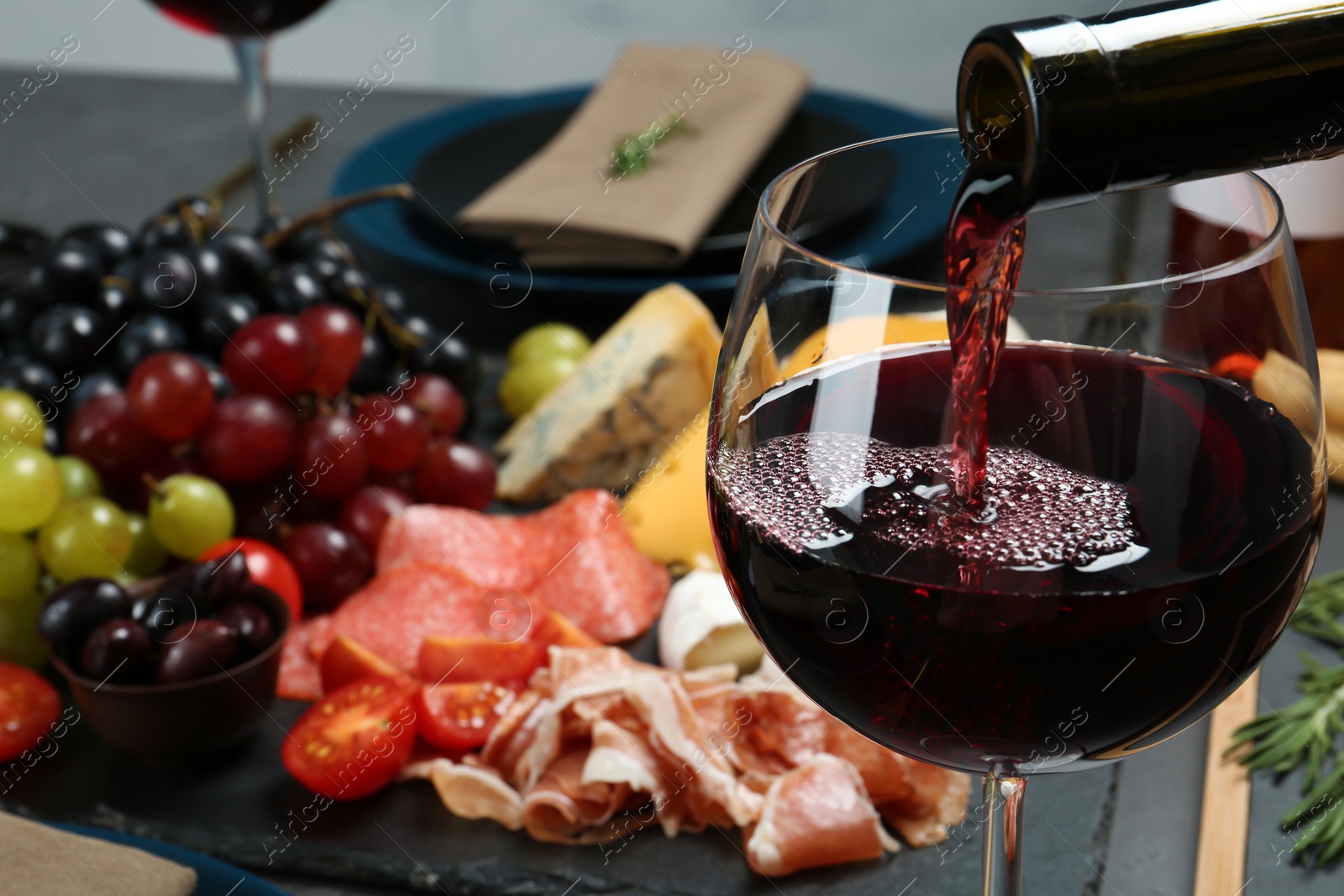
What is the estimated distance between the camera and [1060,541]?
0.41 m

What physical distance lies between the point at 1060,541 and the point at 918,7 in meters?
2.43

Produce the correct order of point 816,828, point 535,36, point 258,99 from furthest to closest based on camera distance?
1. point 535,36
2. point 258,99
3. point 816,828

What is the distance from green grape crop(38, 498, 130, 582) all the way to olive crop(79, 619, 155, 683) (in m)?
0.11

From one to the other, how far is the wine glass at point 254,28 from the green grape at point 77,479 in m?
0.36

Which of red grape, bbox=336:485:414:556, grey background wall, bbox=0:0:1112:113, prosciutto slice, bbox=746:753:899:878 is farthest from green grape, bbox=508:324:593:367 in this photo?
grey background wall, bbox=0:0:1112:113

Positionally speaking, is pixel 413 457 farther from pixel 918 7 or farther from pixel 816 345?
pixel 918 7

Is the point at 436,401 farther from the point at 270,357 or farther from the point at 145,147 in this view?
the point at 145,147

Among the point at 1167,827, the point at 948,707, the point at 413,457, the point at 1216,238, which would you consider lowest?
the point at 1167,827

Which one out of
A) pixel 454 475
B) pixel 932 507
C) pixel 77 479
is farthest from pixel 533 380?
pixel 932 507

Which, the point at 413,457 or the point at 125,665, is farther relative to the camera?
the point at 413,457

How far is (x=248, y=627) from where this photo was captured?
2.49ft

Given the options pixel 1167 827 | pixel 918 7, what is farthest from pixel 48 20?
pixel 1167 827

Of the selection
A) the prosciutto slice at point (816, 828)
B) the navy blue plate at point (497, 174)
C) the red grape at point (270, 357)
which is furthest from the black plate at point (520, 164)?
the prosciutto slice at point (816, 828)

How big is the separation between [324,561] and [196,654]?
0.18 meters
